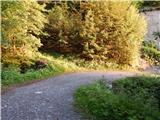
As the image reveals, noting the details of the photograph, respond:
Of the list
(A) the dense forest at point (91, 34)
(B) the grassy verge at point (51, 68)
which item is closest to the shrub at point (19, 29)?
(B) the grassy verge at point (51, 68)

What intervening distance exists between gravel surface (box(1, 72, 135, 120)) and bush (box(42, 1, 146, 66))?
6168 mm

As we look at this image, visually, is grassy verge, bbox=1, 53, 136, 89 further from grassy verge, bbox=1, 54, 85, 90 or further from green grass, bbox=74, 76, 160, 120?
green grass, bbox=74, 76, 160, 120

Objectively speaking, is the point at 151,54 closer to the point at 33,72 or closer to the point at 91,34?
the point at 91,34

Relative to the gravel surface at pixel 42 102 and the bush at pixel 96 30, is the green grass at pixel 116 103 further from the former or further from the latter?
the bush at pixel 96 30

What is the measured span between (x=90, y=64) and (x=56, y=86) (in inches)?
267

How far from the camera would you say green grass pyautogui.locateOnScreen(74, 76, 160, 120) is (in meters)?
9.35

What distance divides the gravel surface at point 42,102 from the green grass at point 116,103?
0.99 ft

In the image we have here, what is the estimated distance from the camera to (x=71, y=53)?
21.1 m

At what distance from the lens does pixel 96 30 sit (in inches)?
805

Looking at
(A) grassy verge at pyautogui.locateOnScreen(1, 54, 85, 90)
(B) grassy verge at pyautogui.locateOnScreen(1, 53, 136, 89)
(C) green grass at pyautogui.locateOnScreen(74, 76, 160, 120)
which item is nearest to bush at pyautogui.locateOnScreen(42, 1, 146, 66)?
(B) grassy verge at pyautogui.locateOnScreen(1, 53, 136, 89)

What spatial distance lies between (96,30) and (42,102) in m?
9.75

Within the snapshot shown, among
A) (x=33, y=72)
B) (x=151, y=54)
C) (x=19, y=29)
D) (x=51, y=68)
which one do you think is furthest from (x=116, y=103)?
(x=151, y=54)

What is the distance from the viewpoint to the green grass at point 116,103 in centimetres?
935

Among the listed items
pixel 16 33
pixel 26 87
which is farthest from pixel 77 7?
pixel 26 87
